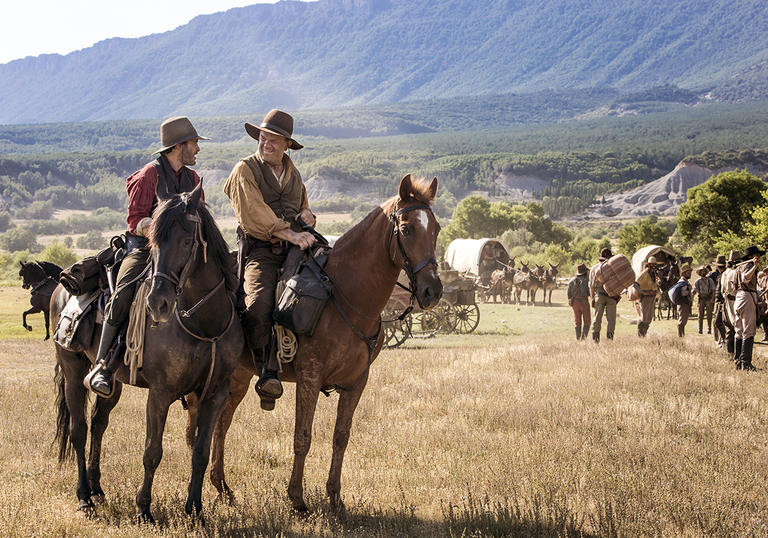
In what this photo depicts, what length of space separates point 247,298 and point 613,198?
163 meters

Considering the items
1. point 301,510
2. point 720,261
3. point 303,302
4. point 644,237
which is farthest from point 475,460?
point 644,237

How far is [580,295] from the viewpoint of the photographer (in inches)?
717

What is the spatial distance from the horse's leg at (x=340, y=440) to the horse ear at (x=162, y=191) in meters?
2.12

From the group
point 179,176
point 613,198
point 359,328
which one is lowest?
point 359,328

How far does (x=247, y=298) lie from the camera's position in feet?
18.7

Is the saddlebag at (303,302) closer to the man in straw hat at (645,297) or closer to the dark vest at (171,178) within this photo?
the dark vest at (171,178)

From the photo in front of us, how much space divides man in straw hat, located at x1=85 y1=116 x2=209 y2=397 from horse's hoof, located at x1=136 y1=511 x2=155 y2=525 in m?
0.97

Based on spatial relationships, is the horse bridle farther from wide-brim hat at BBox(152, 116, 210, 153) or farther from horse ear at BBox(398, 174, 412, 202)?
wide-brim hat at BBox(152, 116, 210, 153)

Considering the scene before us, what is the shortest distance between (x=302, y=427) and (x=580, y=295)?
14200mm

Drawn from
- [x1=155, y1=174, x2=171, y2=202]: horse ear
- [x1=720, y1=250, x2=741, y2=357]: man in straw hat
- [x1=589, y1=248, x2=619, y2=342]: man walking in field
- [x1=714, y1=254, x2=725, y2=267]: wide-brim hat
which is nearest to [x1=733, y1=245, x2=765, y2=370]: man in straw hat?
[x1=720, y1=250, x2=741, y2=357]: man in straw hat

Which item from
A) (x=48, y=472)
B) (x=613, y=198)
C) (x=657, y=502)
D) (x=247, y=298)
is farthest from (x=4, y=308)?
(x=613, y=198)

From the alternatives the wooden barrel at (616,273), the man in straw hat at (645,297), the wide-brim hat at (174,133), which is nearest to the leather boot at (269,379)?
the wide-brim hat at (174,133)

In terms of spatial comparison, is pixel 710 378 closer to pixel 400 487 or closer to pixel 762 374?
pixel 762 374

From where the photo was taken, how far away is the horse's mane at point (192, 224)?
4.79 m
